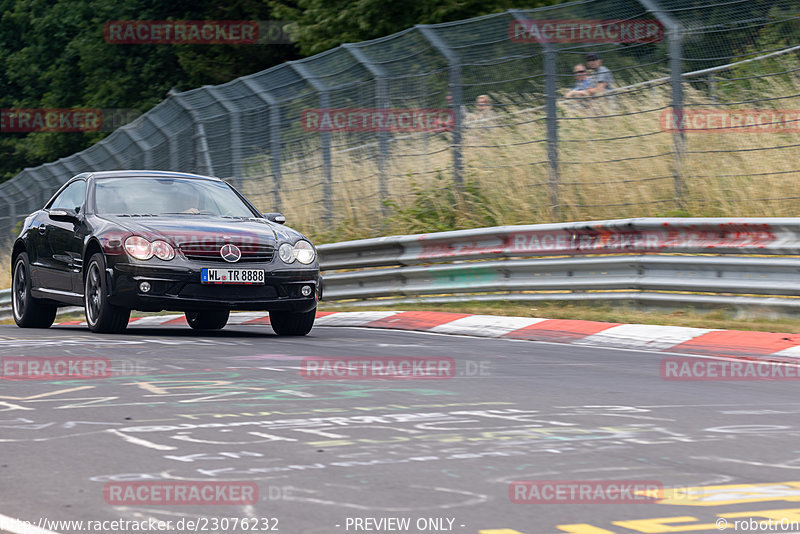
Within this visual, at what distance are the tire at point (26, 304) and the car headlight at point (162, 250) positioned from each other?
9.98 feet

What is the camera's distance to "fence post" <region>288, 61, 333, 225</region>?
16875 mm

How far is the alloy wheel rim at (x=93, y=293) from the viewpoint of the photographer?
10977 millimetres

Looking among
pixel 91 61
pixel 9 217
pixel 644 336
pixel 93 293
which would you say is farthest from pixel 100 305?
pixel 91 61

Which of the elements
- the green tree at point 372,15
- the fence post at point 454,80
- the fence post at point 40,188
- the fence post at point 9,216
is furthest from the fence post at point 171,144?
the fence post at point 9,216

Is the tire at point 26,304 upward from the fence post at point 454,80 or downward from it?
downward

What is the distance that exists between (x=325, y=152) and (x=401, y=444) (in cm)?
Answer: 1183

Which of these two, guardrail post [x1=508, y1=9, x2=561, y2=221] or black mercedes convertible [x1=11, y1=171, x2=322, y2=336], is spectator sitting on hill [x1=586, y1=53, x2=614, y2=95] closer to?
guardrail post [x1=508, y1=9, x2=561, y2=221]

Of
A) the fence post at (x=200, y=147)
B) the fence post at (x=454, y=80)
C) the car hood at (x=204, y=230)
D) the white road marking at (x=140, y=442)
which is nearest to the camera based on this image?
the white road marking at (x=140, y=442)

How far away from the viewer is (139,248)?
1050 cm

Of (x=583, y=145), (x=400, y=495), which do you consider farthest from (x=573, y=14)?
(x=400, y=495)

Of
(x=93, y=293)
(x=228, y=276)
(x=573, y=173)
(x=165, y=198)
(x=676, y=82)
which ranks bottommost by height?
(x=93, y=293)

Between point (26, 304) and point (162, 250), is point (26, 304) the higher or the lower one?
the lower one

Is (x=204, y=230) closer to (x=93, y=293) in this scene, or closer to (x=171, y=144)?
(x=93, y=293)

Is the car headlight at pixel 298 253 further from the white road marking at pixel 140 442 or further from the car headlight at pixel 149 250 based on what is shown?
the white road marking at pixel 140 442
